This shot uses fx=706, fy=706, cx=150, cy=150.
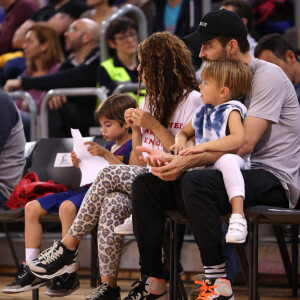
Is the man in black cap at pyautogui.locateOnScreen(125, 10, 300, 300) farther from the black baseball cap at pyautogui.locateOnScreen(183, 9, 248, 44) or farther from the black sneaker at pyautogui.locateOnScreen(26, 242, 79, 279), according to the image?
the black sneaker at pyautogui.locateOnScreen(26, 242, 79, 279)

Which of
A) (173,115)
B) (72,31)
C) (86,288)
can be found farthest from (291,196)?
(72,31)

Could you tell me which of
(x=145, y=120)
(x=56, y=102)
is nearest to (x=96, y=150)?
(x=145, y=120)

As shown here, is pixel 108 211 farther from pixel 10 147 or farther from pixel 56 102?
pixel 56 102

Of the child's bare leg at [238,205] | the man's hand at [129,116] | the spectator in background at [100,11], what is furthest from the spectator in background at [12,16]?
the child's bare leg at [238,205]

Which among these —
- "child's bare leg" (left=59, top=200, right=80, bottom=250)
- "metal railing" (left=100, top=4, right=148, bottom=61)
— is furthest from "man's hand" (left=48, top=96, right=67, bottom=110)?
"child's bare leg" (left=59, top=200, right=80, bottom=250)

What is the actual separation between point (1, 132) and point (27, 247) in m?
0.78

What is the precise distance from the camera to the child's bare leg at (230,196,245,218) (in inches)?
100.0

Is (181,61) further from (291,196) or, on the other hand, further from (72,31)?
(72,31)

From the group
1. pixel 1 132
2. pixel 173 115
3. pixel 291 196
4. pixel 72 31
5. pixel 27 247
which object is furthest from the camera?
pixel 72 31

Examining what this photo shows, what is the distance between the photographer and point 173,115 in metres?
3.13

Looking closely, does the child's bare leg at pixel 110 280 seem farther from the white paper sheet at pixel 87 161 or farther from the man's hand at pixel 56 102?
the man's hand at pixel 56 102

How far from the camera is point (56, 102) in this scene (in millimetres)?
4887

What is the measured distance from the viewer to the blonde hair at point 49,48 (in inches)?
220

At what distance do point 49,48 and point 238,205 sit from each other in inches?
134
